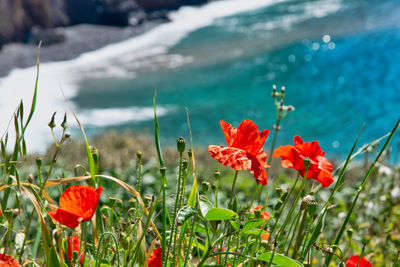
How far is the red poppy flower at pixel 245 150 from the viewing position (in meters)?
0.75

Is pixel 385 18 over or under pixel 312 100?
over

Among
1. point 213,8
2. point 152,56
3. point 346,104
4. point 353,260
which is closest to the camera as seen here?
point 353,260

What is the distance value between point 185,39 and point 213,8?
13.2 feet

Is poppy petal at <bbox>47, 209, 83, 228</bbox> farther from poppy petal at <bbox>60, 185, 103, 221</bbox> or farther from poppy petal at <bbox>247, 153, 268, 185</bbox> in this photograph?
poppy petal at <bbox>247, 153, 268, 185</bbox>

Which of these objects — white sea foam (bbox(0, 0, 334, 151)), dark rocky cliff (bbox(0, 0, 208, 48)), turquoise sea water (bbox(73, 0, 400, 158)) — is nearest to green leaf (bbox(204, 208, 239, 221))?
white sea foam (bbox(0, 0, 334, 151))

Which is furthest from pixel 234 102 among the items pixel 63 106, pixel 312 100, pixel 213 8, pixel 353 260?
pixel 213 8

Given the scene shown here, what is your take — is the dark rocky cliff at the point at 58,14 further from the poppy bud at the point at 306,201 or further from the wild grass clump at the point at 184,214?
the poppy bud at the point at 306,201

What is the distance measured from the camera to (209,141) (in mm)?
6512

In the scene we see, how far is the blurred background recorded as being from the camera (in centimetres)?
714

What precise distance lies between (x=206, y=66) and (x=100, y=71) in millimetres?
2260

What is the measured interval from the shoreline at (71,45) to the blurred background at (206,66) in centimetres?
3

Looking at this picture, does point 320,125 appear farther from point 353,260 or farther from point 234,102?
point 353,260

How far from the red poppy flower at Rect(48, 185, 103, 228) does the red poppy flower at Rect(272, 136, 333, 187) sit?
1.12 feet

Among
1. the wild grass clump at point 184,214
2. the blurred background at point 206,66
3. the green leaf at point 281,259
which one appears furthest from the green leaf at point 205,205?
the blurred background at point 206,66
